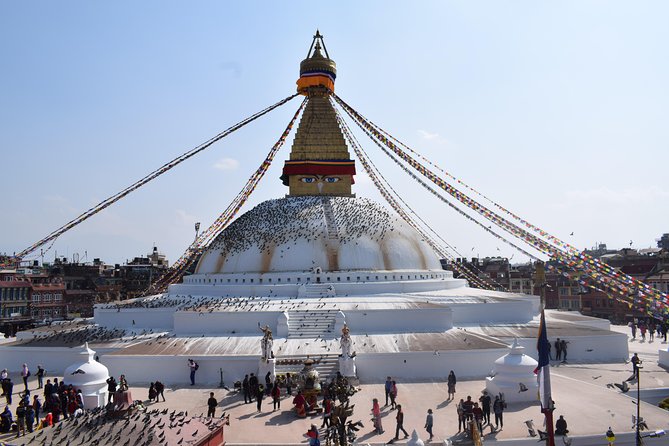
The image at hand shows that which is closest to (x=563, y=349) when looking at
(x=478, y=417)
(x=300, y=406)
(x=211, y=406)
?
(x=478, y=417)

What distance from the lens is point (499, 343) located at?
13.1 metres

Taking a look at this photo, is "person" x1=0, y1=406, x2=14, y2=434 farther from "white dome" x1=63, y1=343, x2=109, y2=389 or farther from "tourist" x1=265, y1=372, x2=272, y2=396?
"tourist" x1=265, y1=372, x2=272, y2=396

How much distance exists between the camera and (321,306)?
1503 cm

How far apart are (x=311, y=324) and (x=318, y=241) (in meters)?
4.20

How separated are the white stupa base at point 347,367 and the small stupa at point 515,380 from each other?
287cm

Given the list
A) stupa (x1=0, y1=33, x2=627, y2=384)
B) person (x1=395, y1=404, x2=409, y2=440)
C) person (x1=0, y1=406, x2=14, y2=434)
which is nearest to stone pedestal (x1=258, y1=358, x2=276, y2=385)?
stupa (x1=0, y1=33, x2=627, y2=384)

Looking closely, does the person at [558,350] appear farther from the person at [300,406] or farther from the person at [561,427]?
the person at [300,406]

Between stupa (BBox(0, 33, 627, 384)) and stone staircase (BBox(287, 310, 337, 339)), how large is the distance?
3 centimetres

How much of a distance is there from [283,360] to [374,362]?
6.77ft

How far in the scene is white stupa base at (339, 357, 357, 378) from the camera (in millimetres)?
11805

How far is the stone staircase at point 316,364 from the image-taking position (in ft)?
39.1

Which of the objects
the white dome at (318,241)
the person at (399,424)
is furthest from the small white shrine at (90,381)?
the white dome at (318,241)

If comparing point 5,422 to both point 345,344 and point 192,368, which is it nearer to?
point 192,368

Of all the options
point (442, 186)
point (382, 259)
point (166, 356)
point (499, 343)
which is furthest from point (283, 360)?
point (442, 186)
